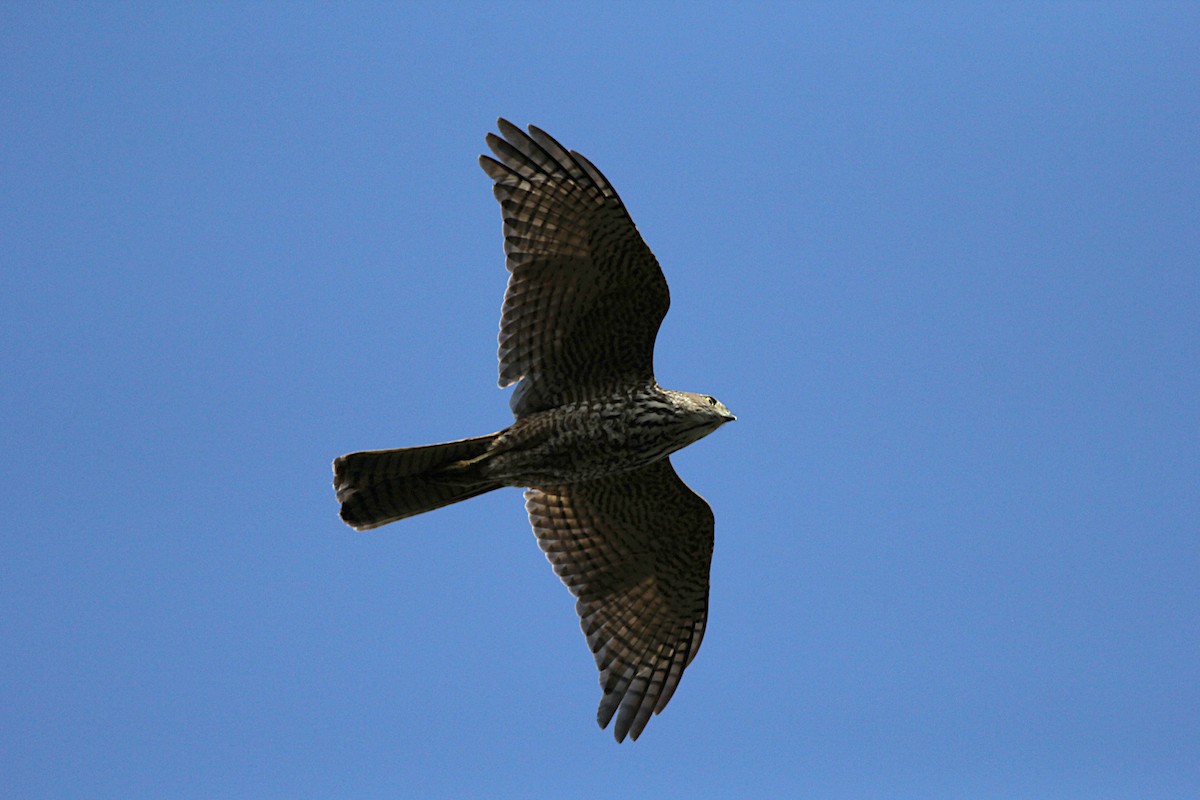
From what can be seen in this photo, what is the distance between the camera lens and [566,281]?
33.9 ft

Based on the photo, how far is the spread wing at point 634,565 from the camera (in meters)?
11.4

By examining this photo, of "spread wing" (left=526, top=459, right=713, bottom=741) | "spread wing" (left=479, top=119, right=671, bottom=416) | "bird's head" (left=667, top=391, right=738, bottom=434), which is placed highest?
"spread wing" (left=479, top=119, right=671, bottom=416)

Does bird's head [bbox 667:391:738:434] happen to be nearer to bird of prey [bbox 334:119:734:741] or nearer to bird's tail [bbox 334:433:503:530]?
bird of prey [bbox 334:119:734:741]

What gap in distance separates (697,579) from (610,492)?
3.86 feet

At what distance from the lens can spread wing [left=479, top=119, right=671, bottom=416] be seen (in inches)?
400

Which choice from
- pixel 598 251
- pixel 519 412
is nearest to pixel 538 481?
pixel 519 412

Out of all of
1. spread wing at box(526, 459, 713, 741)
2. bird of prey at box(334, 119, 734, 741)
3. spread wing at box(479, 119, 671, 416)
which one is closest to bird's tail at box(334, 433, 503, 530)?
bird of prey at box(334, 119, 734, 741)

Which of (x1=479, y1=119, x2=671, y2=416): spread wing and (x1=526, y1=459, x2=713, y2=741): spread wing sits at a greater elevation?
(x1=479, y1=119, x2=671, y2=416): spread wing

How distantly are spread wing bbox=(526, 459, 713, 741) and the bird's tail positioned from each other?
4.47 feet

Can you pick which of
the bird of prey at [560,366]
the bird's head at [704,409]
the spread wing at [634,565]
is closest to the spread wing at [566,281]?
the bird of prey at [560,366]

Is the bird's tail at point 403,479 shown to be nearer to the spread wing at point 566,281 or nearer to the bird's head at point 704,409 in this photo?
the spread wing at point 566,281

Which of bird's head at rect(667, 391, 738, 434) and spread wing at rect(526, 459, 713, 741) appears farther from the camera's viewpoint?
spread wing at rect(526, 459, 713, 741)

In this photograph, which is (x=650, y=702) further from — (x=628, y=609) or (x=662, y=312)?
(x=662, y=312)

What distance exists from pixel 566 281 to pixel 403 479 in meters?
2.12
